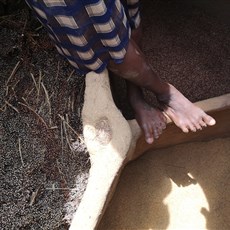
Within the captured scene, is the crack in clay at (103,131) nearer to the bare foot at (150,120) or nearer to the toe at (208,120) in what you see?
the bare foot at (150,120)

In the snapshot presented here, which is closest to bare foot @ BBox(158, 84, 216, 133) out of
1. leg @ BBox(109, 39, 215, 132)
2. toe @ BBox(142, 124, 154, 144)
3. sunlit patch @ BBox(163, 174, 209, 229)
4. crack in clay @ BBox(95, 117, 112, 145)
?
leg @ BBox(109, 39, 215, 132)

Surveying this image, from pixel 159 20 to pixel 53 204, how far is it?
40.5 inches

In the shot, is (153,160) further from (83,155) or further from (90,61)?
(90,61)

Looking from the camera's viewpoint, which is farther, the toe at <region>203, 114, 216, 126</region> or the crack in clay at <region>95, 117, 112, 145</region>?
the toe at <region>203, 114, 216, 126</region>

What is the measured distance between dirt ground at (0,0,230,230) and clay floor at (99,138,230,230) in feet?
0.81

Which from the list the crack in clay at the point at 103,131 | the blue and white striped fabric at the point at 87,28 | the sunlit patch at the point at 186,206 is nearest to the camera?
the blue and white striped fabric at the point at 87,28

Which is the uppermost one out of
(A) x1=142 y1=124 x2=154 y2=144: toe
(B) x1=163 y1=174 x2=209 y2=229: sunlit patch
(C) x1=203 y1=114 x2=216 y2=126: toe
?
(A) x1=142 y1=124 x2=154 y2=144: toe

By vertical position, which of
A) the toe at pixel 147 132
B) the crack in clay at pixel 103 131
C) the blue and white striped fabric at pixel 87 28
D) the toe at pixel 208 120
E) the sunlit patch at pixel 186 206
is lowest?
the sunlit patch at pixel 186 206

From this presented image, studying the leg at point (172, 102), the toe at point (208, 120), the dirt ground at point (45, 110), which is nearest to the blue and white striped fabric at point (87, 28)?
the leg at point (172, 102)

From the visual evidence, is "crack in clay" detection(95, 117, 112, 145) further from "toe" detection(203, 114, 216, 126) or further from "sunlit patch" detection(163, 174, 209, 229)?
"sunlit patch" detection(163, 174, 209, 229)

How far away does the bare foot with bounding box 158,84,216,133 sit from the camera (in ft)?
5.64

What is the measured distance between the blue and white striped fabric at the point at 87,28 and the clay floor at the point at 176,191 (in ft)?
2.13

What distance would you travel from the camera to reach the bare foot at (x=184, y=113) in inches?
67.7

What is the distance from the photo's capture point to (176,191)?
2000 mm
